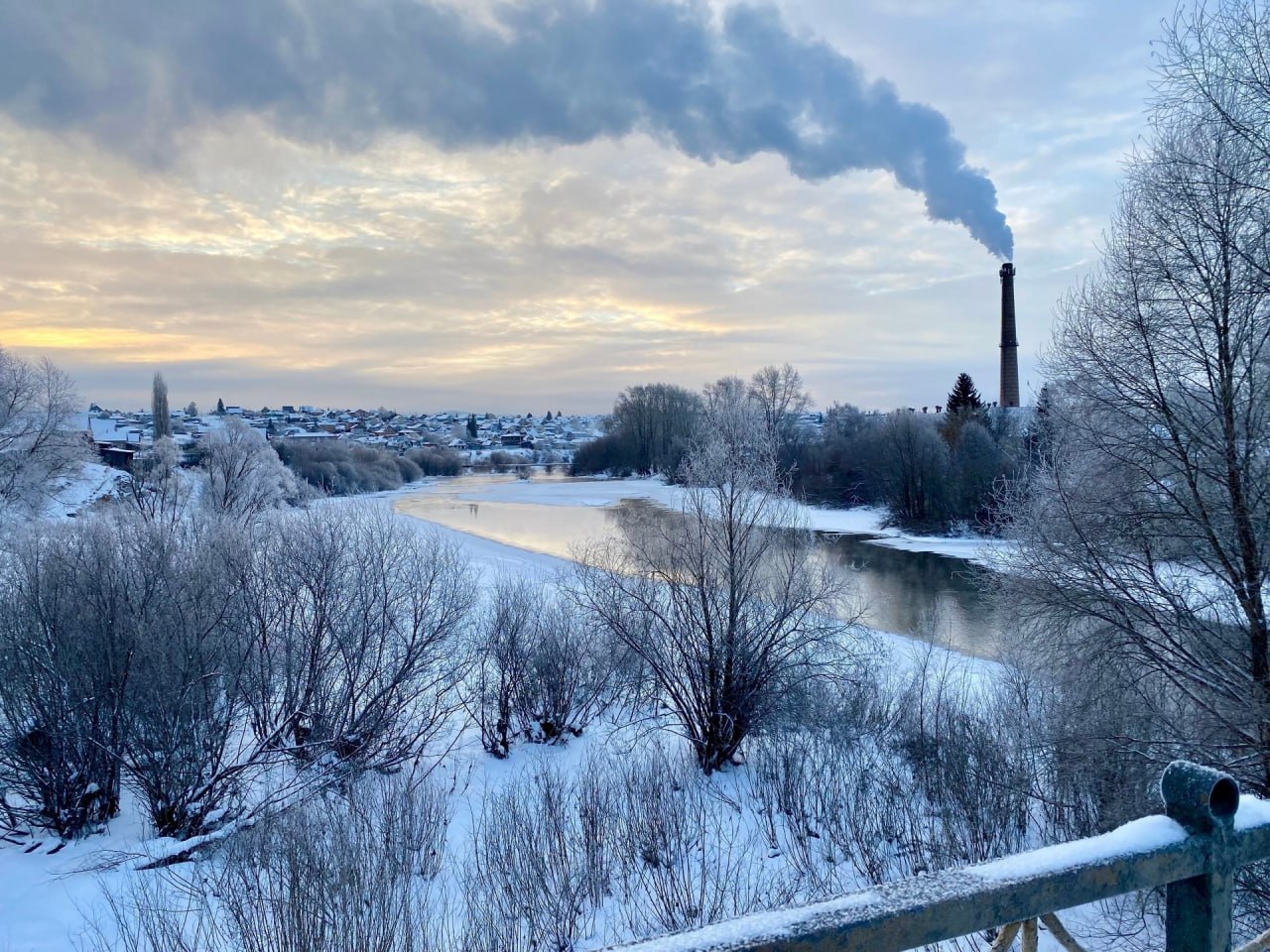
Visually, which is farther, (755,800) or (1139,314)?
(755,800)

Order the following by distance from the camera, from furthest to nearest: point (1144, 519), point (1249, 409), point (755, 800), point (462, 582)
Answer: point (462, 582), point (755, 800), point (1144, 519), point (1249, 409)

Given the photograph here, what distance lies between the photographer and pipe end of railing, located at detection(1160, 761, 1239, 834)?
1.29 m

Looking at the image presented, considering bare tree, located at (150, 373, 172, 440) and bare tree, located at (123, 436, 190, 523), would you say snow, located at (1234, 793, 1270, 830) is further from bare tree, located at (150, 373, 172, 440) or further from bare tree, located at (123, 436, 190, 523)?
bare tree, located at (150, 373, 172, 440)

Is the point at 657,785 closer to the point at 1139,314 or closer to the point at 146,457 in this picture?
the point at 1139,314

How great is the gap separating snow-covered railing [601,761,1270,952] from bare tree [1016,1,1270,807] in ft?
29.9

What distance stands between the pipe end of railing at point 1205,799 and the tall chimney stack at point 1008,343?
51163mm

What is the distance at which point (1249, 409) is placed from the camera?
9.03m

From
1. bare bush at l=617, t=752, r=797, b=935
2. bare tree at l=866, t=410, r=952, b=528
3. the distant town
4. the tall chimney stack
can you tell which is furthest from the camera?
the distant town

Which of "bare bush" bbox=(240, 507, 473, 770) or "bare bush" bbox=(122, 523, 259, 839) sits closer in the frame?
"bare bush" bbox=(122, 523, 259, 839)

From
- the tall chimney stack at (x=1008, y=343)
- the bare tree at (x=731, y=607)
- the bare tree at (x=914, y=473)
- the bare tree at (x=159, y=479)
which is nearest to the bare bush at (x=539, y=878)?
the bare tree at (x=731, y=607)

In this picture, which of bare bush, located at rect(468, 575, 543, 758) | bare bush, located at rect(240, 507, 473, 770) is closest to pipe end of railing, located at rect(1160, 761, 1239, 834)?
bare bush, located at rect(240, 507, 473, 770)

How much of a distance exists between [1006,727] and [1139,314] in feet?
21.9

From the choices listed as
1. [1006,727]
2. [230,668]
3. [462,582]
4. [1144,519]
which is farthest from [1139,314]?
[230,668]

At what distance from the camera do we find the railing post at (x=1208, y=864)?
1.29 m
